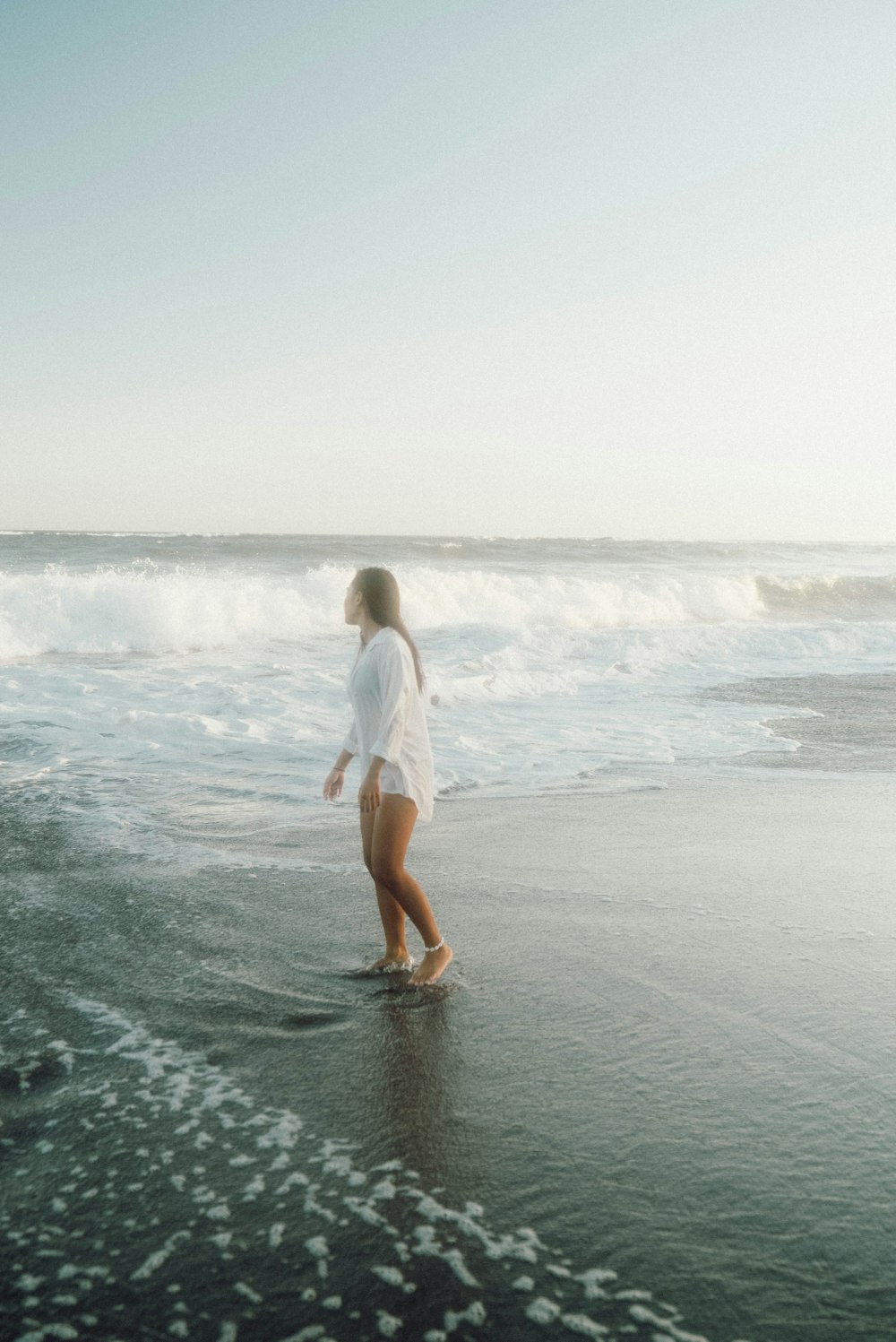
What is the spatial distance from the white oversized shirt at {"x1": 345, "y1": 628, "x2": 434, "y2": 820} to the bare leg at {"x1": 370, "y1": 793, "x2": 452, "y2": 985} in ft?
0.30

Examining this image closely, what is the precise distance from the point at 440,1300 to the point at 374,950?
242 centimetres

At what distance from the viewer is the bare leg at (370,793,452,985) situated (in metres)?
4.43

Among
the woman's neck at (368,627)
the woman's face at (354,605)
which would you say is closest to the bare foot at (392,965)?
the woman's neck at (368,627)

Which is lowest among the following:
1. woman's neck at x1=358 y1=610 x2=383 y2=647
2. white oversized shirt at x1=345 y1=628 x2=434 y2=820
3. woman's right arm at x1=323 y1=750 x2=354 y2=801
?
woman's right arm at x1=323 y1=750 x2=354 y2=801

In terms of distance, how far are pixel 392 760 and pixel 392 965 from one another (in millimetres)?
1030

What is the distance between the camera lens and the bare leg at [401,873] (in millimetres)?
4426

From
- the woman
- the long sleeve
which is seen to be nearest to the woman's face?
the woman

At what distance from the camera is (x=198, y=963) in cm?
459

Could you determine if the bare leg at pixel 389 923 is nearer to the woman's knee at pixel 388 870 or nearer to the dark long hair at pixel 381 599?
the woman's knee at pixel 388 870

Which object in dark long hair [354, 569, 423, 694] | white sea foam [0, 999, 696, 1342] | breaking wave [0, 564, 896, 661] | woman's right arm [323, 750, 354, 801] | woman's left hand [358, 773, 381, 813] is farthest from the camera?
breaking wave [0, 564, 896, 661]

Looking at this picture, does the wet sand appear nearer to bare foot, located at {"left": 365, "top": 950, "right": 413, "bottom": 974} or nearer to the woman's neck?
bare foot, located at {"left": 365, "top": 950, "right": 413, "bottom": 974}

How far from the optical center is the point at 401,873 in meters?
4.46

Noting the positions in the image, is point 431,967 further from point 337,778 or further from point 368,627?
point 368,627

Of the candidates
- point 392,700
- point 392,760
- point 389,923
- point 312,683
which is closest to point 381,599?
point 392,700
